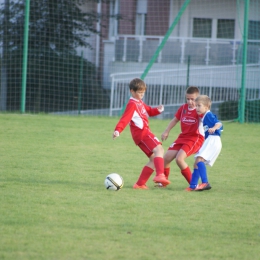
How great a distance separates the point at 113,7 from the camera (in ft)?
76.9

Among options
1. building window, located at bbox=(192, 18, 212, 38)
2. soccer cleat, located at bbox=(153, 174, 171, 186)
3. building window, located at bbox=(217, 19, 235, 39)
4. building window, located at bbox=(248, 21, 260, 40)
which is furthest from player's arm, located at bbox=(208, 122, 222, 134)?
building window, located at bbox=(217, 19, 235, 39)

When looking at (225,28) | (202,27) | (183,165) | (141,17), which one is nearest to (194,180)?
(183,165)

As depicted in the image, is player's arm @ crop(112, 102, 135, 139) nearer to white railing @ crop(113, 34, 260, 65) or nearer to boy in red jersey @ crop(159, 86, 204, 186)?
boy in red jersey @ crop(159, 86, 204, 186)

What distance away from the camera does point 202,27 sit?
2216cm

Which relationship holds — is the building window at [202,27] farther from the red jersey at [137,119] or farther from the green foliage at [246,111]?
the red jersey at [137,119]

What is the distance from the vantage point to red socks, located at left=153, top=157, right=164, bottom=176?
6.76 m

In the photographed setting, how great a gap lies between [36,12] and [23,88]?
400cm

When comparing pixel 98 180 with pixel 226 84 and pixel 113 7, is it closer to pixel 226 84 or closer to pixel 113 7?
pixel 226 84

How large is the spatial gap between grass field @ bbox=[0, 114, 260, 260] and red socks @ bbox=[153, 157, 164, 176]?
22 centimetres

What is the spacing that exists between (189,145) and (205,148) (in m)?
0.30

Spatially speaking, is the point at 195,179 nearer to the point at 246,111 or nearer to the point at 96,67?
the point at 246,111

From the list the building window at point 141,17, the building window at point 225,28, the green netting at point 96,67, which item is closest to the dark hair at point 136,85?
the green netting at point 96,67

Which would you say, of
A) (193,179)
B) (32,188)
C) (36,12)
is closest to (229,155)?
(193,179)

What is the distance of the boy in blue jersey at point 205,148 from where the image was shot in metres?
6.73
